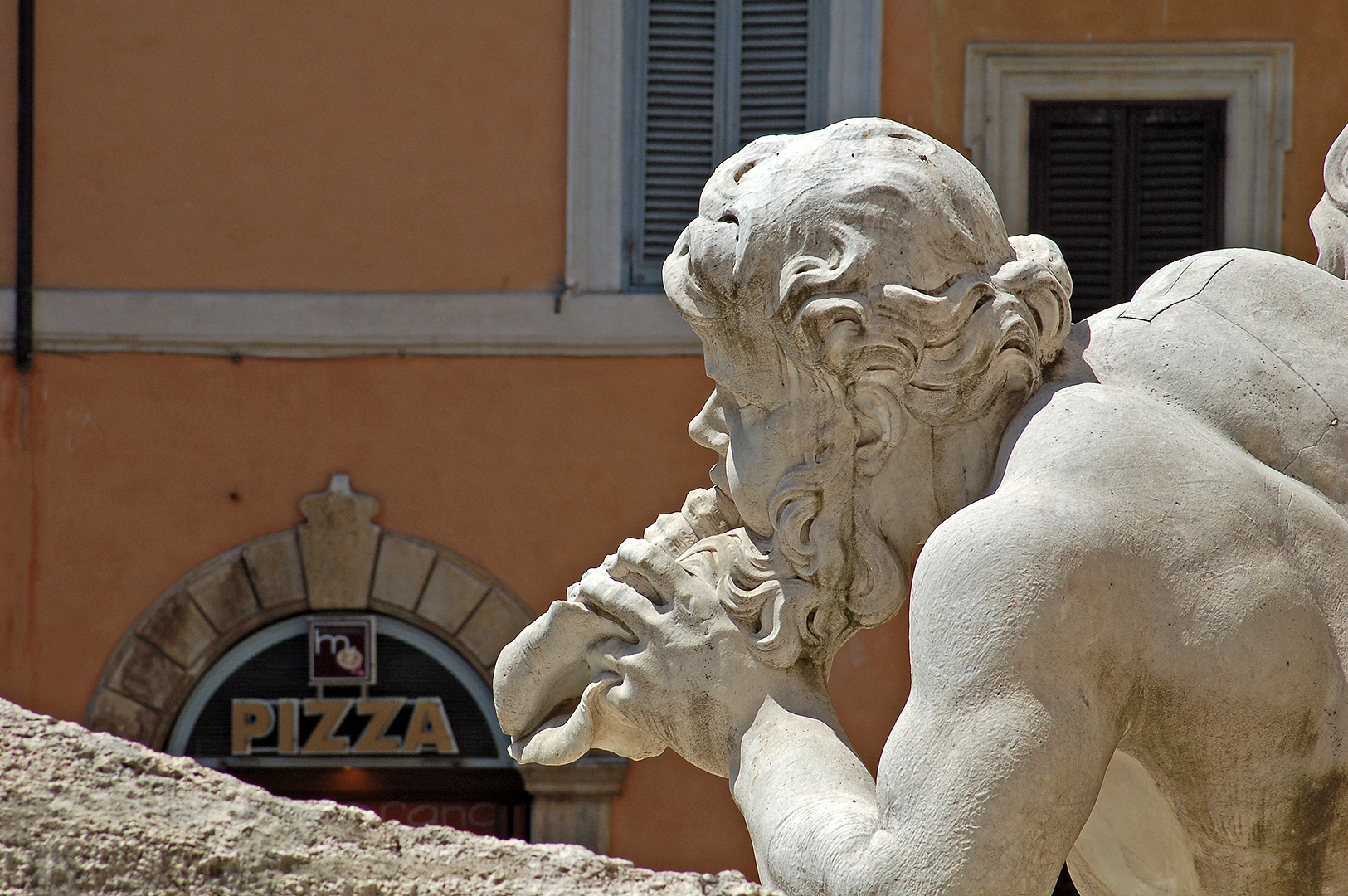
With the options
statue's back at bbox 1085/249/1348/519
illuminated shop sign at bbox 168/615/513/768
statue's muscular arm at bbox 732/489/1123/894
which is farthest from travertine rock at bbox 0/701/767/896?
illuminated shop sign at bbox 168/615/513/768

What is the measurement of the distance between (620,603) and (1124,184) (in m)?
6.97

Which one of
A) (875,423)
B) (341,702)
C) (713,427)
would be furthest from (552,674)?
(341,702)

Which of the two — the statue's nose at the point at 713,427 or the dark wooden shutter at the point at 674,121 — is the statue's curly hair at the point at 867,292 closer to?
the statue's nose at the point at 713,427

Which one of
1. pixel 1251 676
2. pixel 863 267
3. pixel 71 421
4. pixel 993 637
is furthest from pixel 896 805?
pixel 71 421

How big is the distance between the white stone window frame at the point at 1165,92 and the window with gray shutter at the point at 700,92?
768 millimetres

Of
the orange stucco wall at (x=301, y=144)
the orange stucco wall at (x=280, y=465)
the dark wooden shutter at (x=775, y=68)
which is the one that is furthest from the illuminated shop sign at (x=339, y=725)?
the dark wooden shutter at (x=775, y=68)

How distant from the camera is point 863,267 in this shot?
1646 millimetres

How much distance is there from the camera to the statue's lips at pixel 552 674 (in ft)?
6.08

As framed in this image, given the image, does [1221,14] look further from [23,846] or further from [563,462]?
[23,846]

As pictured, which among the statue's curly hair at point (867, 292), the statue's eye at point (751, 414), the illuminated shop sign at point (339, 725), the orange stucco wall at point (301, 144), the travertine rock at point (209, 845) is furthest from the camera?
the orange stucco wall at point (301, 144)

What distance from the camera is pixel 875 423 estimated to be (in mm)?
1698

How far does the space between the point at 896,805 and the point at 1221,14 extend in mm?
7345

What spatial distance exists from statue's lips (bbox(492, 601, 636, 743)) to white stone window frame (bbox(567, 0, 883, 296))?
248 inches

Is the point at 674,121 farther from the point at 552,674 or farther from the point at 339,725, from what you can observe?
the point at 552,674
